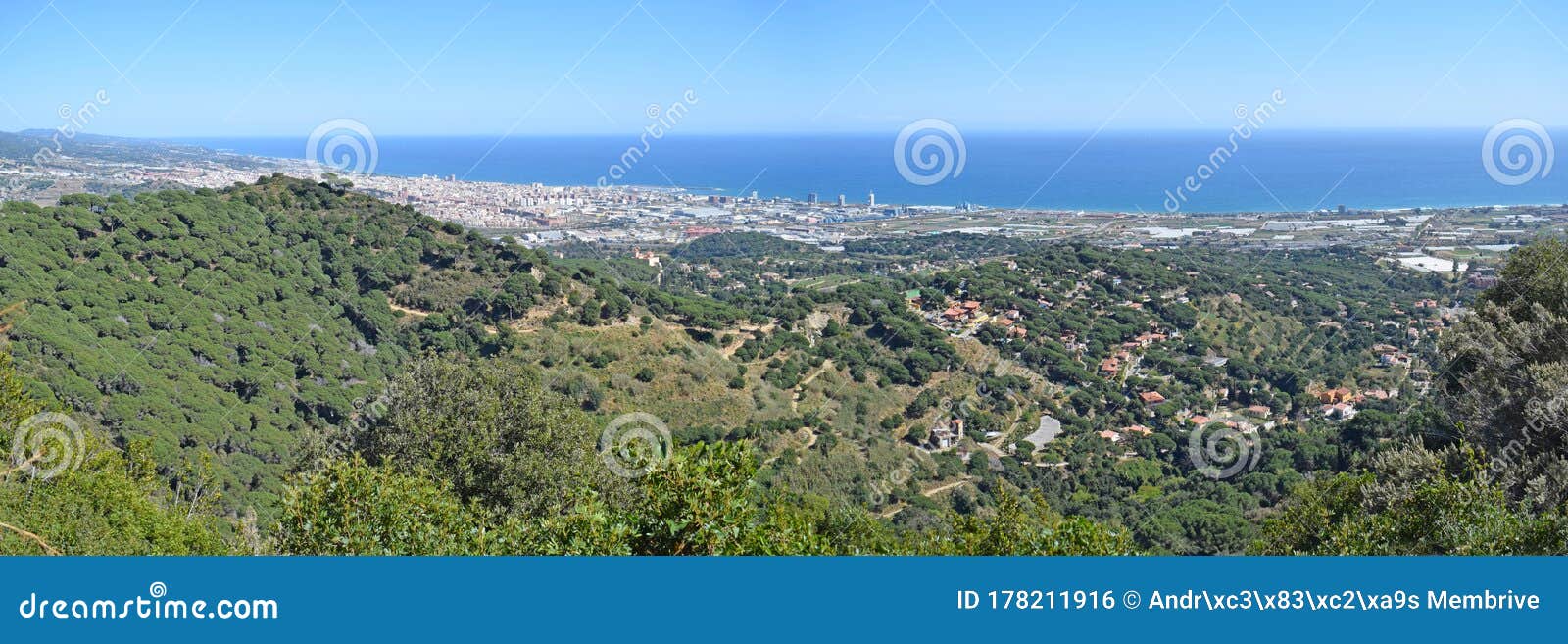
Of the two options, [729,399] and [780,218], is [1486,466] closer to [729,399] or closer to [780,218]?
[729,399]

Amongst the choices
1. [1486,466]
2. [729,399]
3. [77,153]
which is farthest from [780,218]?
[1486,466]

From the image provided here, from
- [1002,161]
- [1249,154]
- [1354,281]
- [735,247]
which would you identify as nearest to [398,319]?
[735,247]

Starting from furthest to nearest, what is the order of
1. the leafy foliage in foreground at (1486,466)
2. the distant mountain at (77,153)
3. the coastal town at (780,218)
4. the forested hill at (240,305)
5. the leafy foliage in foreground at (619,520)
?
1. the coastal town at (780,218)
2. the distant mountain at (77,153)
3. the forested hill at (240,305)
4. the leafy foliage in foreground at (1486,466)
5. the leafy foliage in foreground at (619,520)

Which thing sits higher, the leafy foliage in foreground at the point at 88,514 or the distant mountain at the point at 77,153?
the distant mountain at the point at 77,153

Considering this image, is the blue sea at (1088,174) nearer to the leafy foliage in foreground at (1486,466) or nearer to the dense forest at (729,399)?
the dense forest at (729,399)

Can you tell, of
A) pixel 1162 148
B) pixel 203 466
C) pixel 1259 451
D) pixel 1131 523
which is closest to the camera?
pixel 203 466

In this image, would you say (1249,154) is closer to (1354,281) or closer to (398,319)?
(1354,281)

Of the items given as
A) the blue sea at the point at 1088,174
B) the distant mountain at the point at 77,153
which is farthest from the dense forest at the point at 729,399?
the blue sea at the point at 1088,174
